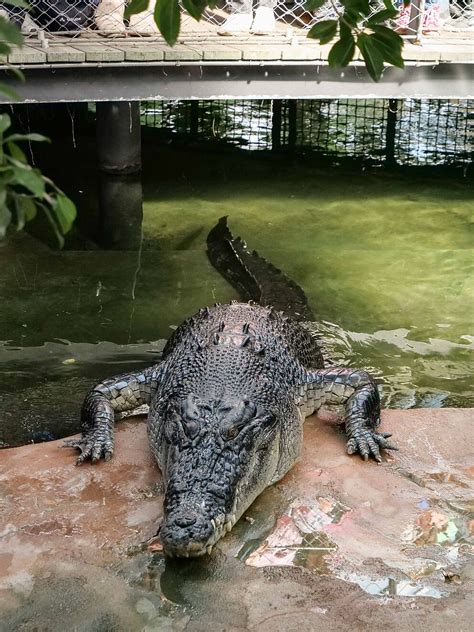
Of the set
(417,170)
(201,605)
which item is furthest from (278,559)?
(417,170)

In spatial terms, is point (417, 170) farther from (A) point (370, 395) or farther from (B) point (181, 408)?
(B) point (181, 408)

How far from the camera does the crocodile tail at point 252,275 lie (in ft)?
20.8

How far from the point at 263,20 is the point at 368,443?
19.1ft

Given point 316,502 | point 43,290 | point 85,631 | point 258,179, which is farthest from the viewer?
point 258,179

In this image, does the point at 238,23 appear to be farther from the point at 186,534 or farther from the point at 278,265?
the point at 186,534

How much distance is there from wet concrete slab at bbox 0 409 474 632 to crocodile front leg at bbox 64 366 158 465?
3.5 inches

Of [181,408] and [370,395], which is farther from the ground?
[181,408]

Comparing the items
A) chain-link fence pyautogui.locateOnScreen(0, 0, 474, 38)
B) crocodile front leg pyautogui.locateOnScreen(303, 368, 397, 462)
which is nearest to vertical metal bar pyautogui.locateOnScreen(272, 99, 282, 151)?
chain-link fence pyautogui.locateOnScreen(0, 0, 474, 38)

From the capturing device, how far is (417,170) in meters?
10.7

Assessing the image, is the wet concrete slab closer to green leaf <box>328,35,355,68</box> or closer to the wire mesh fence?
green leaf <box>328,35,355,68</box>

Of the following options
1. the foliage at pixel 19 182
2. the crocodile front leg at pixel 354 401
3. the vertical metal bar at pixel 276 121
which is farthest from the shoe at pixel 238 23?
the foliage at pixel 19 182

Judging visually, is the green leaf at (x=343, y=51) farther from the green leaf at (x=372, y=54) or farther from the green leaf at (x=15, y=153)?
the green leaf at (x=15, y=153)

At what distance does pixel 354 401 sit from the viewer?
465cm

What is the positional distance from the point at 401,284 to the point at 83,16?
3898mm
